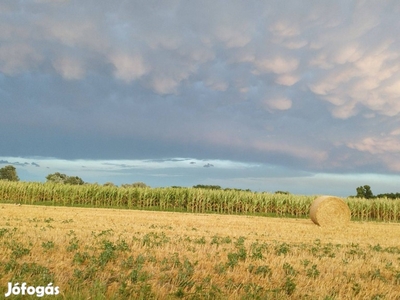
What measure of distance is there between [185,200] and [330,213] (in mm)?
21773

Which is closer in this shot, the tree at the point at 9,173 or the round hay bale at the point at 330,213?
the round hay bale at the point at 330,213

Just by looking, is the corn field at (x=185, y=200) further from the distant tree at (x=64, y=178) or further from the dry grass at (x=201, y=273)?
the distant tree at (x=64, y=178)

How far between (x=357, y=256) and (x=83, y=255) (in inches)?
324

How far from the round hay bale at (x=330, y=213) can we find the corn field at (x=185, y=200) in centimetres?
1593

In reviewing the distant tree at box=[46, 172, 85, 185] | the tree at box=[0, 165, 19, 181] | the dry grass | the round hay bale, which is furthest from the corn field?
the tree at box=[0, 165, 19, 181]

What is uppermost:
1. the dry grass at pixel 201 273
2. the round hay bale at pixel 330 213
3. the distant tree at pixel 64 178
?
the distant tree at pixel 64 178

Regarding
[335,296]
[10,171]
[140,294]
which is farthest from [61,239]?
[10,171]

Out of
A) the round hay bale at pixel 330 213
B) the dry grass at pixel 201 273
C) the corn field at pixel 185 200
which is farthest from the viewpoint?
the corn field at pixel 185 200

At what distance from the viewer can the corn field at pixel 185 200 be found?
1866 inches

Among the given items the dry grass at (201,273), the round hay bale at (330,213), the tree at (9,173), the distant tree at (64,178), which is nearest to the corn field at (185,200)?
the round hay bale at (330,213)

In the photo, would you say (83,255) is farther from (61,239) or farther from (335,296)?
(335,296)

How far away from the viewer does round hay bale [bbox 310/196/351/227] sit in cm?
3045

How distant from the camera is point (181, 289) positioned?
24.6 ft

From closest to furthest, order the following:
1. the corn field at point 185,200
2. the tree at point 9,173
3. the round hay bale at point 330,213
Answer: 1. the round hay bale at point 330,213
2. the corn field at point 185,200
3. the tree at point 9,173
